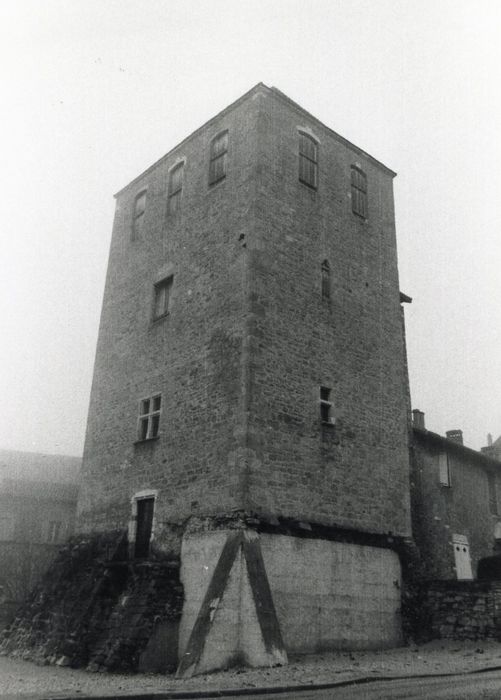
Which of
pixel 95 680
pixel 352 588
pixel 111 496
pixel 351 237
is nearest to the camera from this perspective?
pixel 95 680

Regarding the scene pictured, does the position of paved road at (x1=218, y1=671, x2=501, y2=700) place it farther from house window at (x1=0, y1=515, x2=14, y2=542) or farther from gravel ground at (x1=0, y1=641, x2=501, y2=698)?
house window at (x1=0, y1=515, x2=14, y2=542)

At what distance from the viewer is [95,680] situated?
1252 cm

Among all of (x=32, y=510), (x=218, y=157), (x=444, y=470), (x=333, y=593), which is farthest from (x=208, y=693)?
(x=32, y=510)

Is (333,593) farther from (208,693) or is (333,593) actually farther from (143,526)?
(208,693)

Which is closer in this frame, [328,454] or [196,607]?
[196,607]

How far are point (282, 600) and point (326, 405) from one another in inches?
206

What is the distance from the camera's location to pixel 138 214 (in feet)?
74.5

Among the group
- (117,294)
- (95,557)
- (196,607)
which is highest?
(117,294)

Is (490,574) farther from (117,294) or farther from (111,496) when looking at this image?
(117,294)

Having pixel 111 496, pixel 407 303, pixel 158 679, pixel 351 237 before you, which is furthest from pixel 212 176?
pixel 158 679

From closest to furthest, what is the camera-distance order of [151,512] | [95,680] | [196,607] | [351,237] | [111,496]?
[95,680] → [196,607] → [151,512] → [111,496] → [351,237]

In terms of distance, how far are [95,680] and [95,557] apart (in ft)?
18.0

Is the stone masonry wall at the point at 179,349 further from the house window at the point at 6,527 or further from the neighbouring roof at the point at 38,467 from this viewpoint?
the neighbouring roof at the point at 38,467

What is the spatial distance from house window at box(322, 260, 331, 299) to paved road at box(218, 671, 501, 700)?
10.3 m
